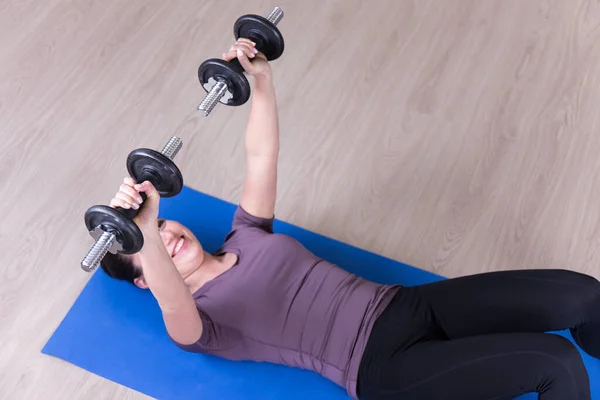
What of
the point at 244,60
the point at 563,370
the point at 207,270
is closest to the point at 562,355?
the point at 563,370

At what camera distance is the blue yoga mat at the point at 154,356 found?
5.56 feet

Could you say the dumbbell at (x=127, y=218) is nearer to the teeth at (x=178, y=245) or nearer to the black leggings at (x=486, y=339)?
the teeth at (x=178, y=245)

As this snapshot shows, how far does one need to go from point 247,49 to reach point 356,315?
0.63m

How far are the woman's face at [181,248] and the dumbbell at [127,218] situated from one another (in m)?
0.29

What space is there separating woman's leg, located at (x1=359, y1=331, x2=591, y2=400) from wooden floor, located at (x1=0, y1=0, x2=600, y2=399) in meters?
0.50

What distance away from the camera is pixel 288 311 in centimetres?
156

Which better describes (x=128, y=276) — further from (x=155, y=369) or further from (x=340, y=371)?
(x=340, y=371)

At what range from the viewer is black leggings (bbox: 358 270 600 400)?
1408 mm

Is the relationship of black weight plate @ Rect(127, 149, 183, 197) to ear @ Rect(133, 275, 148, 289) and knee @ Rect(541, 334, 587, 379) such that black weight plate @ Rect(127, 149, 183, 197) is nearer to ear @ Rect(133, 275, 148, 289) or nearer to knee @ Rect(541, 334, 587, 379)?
ear @ Rect(133, 275, 148, 289)

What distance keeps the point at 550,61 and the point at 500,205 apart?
669mm

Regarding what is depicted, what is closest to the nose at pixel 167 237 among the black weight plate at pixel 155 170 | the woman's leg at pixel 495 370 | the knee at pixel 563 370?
the black weight plate at pixel 155 170

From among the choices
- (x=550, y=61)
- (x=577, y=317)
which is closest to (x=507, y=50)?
(x=550, y=61)

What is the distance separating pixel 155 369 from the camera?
5.65ft

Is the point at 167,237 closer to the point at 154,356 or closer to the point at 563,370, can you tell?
the point at 154,356
